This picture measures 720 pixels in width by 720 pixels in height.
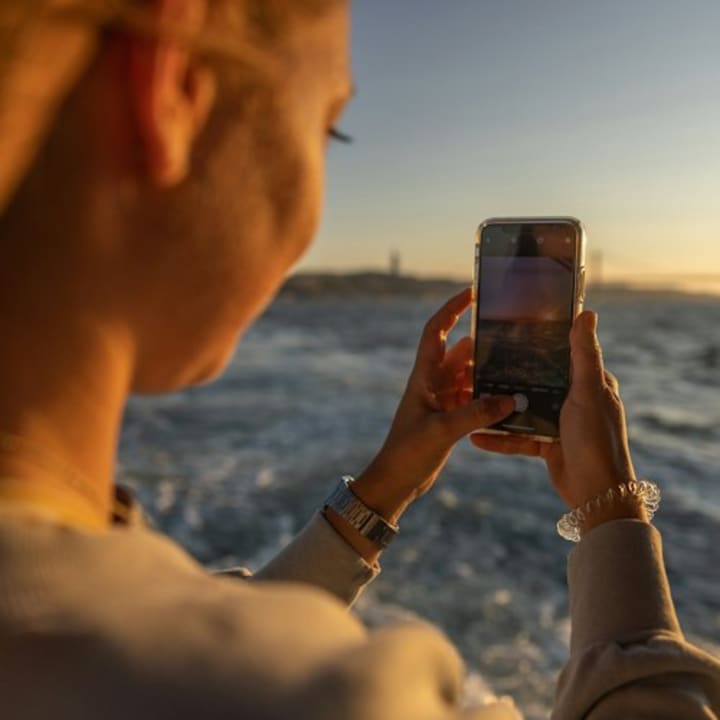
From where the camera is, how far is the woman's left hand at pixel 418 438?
1579mm

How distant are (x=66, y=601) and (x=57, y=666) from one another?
0.04 meters

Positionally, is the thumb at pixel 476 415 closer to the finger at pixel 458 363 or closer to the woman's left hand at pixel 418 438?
the woman's left hand at pixel 418 438

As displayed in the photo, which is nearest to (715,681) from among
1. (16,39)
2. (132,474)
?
(16,39)

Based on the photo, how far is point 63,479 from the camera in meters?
0.61

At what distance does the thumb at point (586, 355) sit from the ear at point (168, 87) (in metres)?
0.99

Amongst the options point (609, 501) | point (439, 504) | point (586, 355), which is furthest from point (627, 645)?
point (439, 504)

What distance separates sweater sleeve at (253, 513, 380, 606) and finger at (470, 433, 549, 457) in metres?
0.34

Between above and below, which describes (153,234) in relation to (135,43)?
below

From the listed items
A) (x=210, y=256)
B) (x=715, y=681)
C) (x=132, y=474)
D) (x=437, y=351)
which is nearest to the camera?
(x=210, y=256)

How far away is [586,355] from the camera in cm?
147


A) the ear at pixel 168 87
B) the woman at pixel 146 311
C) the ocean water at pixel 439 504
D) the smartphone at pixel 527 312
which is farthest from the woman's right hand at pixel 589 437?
the ocean water at pixel 439 504

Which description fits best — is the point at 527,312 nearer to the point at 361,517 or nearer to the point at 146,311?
the point at 361,517

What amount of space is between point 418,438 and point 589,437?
0.33m

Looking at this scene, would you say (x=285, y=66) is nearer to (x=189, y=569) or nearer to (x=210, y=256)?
(x=210, y=256)
